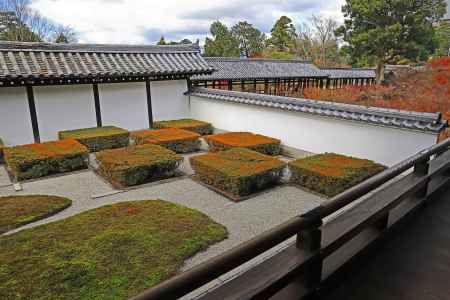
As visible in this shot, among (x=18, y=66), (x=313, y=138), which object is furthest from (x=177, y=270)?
(x=18, y=66)

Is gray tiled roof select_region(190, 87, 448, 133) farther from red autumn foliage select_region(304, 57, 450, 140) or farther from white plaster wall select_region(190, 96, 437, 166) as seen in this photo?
red autumn foliage select_region(304, 57, 450, 140)

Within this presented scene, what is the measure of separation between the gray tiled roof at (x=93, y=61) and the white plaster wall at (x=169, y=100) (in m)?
0.70

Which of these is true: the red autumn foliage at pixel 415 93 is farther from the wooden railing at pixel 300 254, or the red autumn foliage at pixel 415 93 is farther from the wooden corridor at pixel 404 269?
the wooden railing at pixel 300 254

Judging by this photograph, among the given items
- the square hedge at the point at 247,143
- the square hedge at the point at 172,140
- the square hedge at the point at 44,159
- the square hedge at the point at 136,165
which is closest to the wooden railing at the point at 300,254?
the square hedge at the point at 136,165

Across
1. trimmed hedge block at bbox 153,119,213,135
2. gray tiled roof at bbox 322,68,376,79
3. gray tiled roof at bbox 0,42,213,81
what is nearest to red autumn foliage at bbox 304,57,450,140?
gray tiled roof at bbox 322,68,376,79

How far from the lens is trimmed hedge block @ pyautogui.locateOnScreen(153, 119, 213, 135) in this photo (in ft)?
32.2

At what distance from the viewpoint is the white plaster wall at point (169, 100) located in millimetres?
10781

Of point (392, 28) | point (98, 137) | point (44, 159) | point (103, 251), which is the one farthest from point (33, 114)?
point (392, 28)

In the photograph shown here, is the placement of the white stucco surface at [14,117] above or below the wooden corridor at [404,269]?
above

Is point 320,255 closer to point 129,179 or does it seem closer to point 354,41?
point 129,179

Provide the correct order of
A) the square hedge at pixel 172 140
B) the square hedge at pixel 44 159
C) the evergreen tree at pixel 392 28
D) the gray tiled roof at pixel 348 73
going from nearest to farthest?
1. the square hedge at pixel 44 159
2. the square hedge at pixel 172 140
3. the evergreen tree at pixel 392 28
4. the gray tiled roof at pixel 348 73

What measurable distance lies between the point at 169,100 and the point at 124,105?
169 centimetres

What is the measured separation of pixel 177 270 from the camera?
10.9 ft

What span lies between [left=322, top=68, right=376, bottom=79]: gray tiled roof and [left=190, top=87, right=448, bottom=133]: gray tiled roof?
15.5 metres
